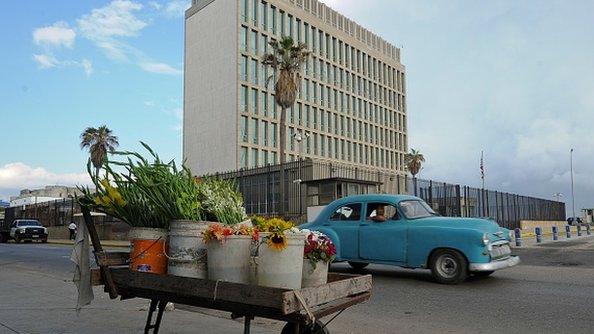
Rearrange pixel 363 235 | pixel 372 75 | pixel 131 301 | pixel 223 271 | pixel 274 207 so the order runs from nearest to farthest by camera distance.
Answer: pixel 223 271, pixel 131 301, pixel 363 235, pixel 274 207, pixel 372 75

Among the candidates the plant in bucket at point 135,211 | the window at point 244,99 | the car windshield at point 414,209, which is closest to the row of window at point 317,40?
the window at point 244,99

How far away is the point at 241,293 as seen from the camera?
341 cm

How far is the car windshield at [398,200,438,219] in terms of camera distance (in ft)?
36.9

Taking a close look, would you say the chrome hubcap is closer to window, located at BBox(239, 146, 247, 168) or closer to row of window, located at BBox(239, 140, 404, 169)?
row of window, located at BBox(239, 140, 404, 169)

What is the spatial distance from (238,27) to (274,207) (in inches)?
1353

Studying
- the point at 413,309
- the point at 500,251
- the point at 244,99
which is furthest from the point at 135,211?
the point at 244,99

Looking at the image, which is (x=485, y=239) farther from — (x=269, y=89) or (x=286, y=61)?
(x=269, y=89)

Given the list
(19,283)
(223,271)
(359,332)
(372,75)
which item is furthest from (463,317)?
(372,75)

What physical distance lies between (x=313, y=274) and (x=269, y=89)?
61841 mm

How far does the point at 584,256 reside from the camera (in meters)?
17.2

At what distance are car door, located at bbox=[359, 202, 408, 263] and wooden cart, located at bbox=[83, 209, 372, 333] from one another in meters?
6.79

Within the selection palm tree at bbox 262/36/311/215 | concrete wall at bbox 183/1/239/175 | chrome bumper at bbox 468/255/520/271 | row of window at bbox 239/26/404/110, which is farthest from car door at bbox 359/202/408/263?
row of window at bbox 239/26/404/110

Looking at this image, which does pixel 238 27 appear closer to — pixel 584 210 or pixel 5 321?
pixel 5 321

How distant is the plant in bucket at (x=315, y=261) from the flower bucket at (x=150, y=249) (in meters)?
1.12
